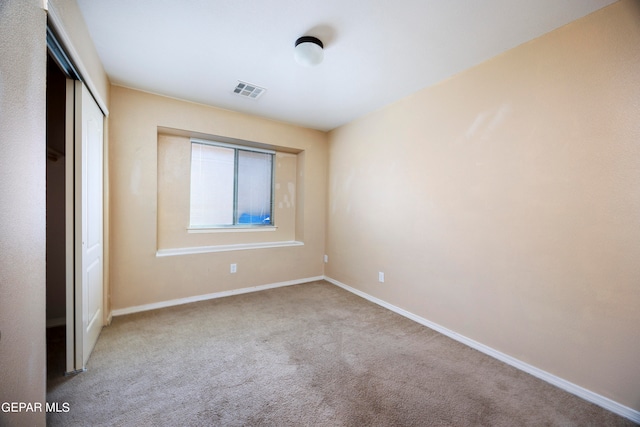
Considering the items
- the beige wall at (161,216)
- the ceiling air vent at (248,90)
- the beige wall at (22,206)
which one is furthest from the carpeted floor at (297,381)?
the ceiling air vent at (248,90)

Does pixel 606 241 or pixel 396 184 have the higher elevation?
pixel 396 184

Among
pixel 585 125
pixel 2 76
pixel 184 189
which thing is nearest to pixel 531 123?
pixel 585 125

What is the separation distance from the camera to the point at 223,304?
128 inches

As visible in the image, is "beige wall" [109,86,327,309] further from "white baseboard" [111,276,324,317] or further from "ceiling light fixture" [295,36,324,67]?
"ceiling light fixture" [295,36,324,67]

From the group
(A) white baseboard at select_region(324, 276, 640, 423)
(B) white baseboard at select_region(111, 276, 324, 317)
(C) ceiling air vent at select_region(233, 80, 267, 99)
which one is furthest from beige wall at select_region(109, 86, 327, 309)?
(A) white baseboard at select_region(324, 276, 640, 423)

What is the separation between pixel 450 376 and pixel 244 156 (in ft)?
12.0

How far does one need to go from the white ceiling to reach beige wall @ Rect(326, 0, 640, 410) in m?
0.28

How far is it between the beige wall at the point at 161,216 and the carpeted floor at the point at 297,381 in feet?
1.67

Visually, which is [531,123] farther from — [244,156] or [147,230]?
[147,230]

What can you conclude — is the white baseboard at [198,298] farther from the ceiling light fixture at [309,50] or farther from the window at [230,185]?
the ceiling light fixture at [309,50]

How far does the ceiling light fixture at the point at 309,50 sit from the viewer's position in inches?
78.0

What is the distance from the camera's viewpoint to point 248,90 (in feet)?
9.53

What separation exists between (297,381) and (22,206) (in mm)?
1815

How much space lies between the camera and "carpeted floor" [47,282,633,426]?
5.06 feet
